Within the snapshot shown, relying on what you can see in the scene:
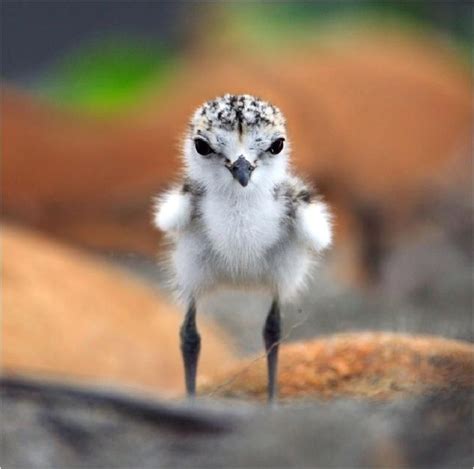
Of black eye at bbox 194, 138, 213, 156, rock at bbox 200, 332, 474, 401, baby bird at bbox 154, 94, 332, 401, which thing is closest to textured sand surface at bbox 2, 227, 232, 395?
rock at bbox 200, 332, 474, 401

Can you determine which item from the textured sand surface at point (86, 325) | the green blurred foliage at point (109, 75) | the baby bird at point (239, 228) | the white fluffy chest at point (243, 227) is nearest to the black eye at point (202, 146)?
the baby bird at point (239, 228)

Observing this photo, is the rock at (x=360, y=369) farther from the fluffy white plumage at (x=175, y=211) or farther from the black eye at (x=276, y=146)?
the black eye at (x=276, y=146)

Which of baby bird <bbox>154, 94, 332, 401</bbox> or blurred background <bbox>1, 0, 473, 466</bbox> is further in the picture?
blurred background <bbox>1, 0, 473, 466</bbox>

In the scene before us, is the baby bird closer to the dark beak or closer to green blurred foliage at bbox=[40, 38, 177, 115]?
the dark beak

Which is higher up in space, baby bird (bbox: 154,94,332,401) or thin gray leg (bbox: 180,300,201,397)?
baby bird (bbox: 154,94,332,401)

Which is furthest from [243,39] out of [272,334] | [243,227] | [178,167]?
[243,227]

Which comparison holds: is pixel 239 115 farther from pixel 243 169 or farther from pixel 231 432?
pixel 231 432

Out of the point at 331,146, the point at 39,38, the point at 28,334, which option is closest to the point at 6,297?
the point at 28,334
